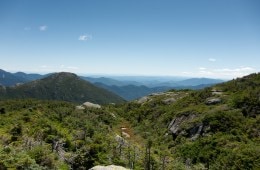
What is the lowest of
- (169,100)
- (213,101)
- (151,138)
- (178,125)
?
(151,138)

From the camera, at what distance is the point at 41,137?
8400 cm

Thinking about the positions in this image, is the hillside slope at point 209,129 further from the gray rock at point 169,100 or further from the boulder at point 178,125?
the gray rock at point 169,100

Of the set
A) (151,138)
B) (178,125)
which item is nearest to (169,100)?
(178,125)

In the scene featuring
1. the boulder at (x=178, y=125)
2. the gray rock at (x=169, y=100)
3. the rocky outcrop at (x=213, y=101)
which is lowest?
the boulder at (x=178, y=125)

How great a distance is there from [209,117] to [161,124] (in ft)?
92.3

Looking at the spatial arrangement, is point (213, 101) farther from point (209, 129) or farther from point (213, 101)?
point (209, 129)

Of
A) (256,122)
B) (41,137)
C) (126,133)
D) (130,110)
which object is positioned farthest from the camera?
(130,110)

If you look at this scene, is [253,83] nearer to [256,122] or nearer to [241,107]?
[241,107]

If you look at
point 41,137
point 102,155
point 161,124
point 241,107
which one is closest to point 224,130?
point 241,107

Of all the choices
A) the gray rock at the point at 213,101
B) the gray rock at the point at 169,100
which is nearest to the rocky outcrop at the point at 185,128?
the gray rock at the point at 213,101

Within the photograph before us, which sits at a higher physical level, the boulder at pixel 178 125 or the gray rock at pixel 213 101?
the gray rock at pixel 213 101

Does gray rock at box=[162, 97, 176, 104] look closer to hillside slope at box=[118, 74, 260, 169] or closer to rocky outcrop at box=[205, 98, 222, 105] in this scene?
hillside slope at box=[118, 74, 260, 169]

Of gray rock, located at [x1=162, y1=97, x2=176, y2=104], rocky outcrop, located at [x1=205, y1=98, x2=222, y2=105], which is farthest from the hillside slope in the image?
gray rock, located at [x1=162, y1=97, x2=176, y2=104]

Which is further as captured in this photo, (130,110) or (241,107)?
(130,110)
